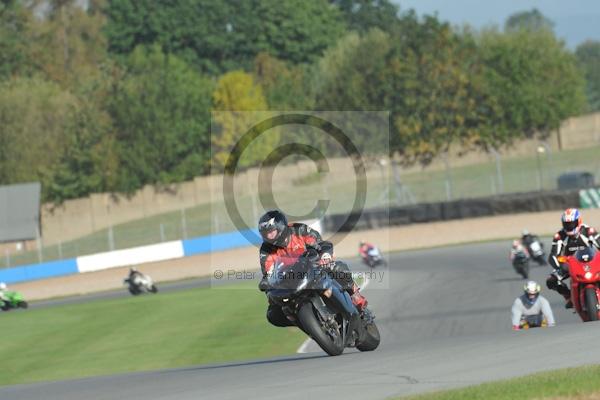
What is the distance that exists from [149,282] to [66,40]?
72.0 meters

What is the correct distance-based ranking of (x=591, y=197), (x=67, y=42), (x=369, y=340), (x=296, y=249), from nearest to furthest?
(x=296, y=249), (x=369, y=340), (x=591, y=197), (x=67, y=42)

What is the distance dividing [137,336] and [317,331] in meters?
15.7

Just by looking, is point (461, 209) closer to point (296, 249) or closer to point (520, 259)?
point (520, 259)

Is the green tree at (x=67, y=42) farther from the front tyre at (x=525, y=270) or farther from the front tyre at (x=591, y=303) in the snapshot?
the front tyre at (x=591, y=303)

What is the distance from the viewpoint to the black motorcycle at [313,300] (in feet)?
41.1

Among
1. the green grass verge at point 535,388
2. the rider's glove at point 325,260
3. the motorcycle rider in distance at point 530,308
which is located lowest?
the motorcycle rider in distance at point 530,308

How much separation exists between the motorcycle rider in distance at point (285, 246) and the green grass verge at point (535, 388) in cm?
356

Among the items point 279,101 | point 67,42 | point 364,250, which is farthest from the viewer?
point 67,42

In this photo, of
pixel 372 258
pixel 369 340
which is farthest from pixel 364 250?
pixel 369 340

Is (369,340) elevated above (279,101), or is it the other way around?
(279,101)

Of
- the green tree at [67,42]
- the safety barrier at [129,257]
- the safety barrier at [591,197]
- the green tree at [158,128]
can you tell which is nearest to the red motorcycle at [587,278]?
the safety barrier at [591,197]

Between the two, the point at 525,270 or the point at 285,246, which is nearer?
the point at 285,246

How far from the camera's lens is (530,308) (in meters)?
18.7

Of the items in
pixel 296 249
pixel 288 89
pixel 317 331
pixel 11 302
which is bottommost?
pixel 11 302
